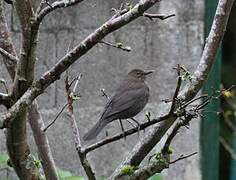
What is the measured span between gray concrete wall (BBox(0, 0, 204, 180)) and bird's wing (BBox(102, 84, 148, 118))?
574mm

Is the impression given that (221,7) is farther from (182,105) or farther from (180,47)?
(180,47)

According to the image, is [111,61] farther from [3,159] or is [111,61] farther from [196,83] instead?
[196,83]

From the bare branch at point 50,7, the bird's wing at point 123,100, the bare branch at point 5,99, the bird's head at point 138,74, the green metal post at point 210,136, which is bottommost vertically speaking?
the green metal post at point 210,136

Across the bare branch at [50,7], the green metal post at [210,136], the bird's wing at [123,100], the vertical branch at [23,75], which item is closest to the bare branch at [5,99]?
the vertical branch at [23,75]

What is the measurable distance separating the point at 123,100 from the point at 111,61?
2.47 ft

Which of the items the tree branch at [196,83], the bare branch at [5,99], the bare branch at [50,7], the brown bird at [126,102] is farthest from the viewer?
the brown bird at [126,102]

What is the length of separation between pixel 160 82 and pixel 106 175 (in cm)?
69

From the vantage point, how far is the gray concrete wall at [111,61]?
4809mm

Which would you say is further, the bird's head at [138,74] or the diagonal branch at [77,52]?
the bird's head at [138,74]

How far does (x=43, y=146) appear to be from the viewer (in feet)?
10.2

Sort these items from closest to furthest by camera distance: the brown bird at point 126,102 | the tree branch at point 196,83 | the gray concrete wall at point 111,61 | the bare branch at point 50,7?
the bare branch at point 50,7
the tree branch at point 196,83
the brown bird at point 126,102
the gray concrete wall at point 111,61

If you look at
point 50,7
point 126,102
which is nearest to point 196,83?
point 50,7

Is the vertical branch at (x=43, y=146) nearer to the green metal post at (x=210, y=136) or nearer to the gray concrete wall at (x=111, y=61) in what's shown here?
the gray concrete wall at (x=111, y=61)

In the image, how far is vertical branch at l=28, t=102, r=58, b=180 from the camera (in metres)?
3.03
